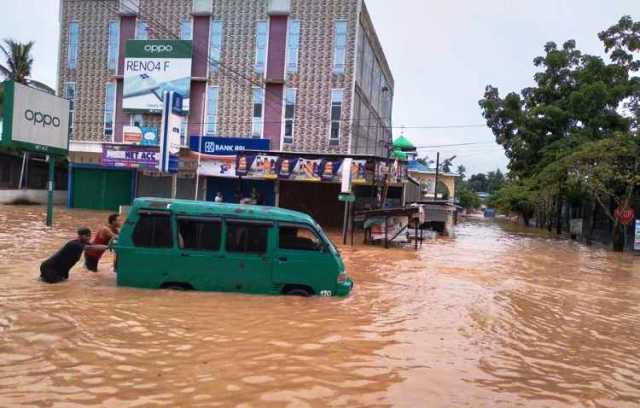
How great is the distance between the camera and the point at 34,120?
18250 mm

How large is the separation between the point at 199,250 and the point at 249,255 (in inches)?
34.6

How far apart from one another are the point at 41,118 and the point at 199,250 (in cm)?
1280

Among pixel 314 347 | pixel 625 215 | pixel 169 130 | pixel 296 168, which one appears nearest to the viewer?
pixel 314 347

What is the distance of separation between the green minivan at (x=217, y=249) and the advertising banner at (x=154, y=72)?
2432 centimetres

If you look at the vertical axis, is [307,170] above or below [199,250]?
above

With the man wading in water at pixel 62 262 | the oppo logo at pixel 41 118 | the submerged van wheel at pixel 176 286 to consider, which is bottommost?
the submerged van wheel at pixel 176 286

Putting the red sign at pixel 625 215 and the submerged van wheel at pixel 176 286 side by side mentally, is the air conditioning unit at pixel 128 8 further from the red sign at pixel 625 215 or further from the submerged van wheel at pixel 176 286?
the red sign at pixel 625 215

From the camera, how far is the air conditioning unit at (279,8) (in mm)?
30844

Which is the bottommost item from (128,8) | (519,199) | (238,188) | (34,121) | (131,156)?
(238,188)

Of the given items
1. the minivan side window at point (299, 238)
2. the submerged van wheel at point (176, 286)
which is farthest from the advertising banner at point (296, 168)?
the submerged van wheel at point (176, 286)

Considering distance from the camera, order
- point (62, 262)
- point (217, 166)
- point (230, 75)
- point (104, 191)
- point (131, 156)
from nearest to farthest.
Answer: point (62, 262), point (131, 156), point (217, 166), point (230, 75), point (104, 191)

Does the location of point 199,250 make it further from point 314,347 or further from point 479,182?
point 479,182

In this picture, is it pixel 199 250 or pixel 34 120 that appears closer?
pixel 199 250

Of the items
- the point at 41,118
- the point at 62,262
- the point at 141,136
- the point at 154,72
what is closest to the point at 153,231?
the point at 62,262
